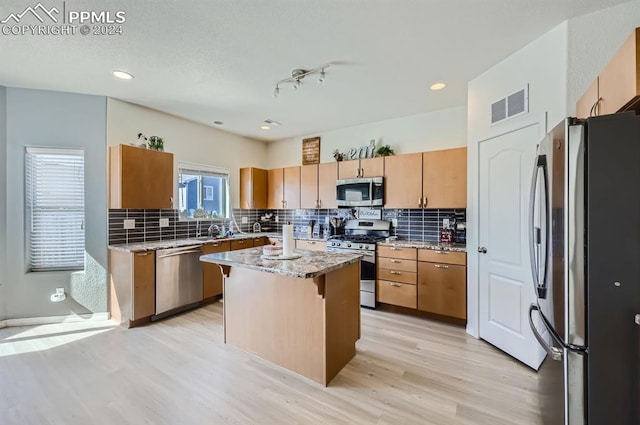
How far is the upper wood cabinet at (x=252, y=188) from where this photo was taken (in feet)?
16.4

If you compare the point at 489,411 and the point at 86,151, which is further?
the point at 86,151

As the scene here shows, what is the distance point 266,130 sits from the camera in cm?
484

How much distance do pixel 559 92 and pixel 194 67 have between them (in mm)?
3131

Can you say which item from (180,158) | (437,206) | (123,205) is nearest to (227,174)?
(180,158)

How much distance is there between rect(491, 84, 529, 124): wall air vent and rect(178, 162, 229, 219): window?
4.07 meters

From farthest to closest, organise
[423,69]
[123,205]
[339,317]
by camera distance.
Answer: [123,205]
[423,69]
[339,317]

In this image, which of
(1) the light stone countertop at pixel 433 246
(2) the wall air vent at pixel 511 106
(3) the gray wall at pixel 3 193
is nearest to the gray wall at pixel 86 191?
(3) the gray wall at pixel 3 193

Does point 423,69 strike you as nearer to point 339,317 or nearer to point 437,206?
point 437,206

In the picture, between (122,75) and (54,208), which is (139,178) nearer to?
(54,208)

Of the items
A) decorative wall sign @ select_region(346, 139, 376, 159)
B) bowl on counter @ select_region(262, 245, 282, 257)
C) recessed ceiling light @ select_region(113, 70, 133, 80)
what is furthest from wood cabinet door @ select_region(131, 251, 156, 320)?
Result: decorative wall sign @ select_region(346, 139, 376, 159)

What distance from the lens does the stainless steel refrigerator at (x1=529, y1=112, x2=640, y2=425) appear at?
1181 millimetres

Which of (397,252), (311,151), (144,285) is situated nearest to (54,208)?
(144,285)

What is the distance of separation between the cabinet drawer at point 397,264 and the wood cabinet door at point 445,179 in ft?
2.56

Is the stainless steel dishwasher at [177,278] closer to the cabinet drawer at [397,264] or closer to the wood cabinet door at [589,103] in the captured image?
the cabinet drawer at [397,264]
